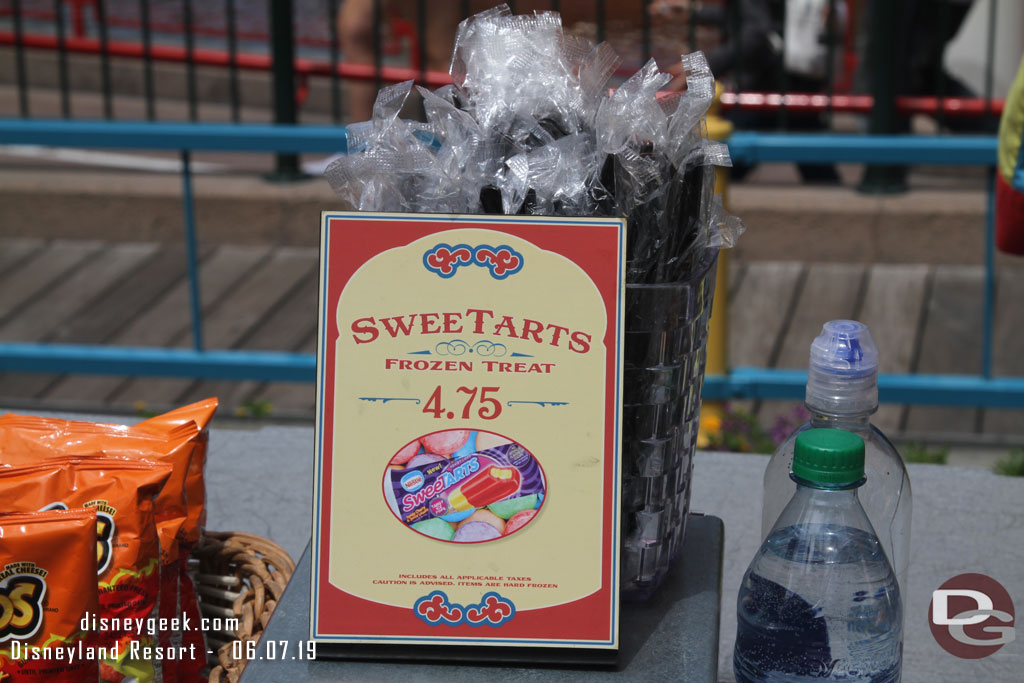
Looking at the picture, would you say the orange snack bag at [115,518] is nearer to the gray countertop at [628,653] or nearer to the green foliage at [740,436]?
Result: the gray countertop at [628,653]

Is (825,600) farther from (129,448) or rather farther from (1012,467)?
(1012,467)

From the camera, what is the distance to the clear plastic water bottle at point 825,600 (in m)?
1.05

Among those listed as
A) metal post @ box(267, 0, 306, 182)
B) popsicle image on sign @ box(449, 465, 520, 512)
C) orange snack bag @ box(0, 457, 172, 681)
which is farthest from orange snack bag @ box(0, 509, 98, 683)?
metal post @ box(267, 0, 306, 182)

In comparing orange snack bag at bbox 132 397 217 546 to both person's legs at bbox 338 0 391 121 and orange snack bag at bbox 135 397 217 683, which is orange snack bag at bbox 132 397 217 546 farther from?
person's legs at bbox 338 0 391 121

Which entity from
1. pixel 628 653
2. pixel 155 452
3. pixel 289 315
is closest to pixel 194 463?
pixel 155 452

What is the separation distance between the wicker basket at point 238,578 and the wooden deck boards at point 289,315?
1.90 metres

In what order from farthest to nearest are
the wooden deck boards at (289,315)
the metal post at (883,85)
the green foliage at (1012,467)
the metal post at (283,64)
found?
the metal post at (283,64) < the metal post at (883,85) < the wooden deck boards at (289,315) < the green foliage at (1012,467)

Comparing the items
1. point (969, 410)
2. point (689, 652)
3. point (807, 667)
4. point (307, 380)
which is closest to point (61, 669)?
point (689, 652)

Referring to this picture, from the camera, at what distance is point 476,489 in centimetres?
104

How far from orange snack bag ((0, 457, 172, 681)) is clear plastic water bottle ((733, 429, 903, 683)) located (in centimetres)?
59

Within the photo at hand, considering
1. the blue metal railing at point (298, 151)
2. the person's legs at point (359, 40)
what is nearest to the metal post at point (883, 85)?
the blue metal railing at point (298, 151)

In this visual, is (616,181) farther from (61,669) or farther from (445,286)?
(61,669)

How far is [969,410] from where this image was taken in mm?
3441

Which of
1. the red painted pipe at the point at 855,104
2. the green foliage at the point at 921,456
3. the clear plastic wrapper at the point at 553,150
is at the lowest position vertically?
the green foliage at the point at 921,456
